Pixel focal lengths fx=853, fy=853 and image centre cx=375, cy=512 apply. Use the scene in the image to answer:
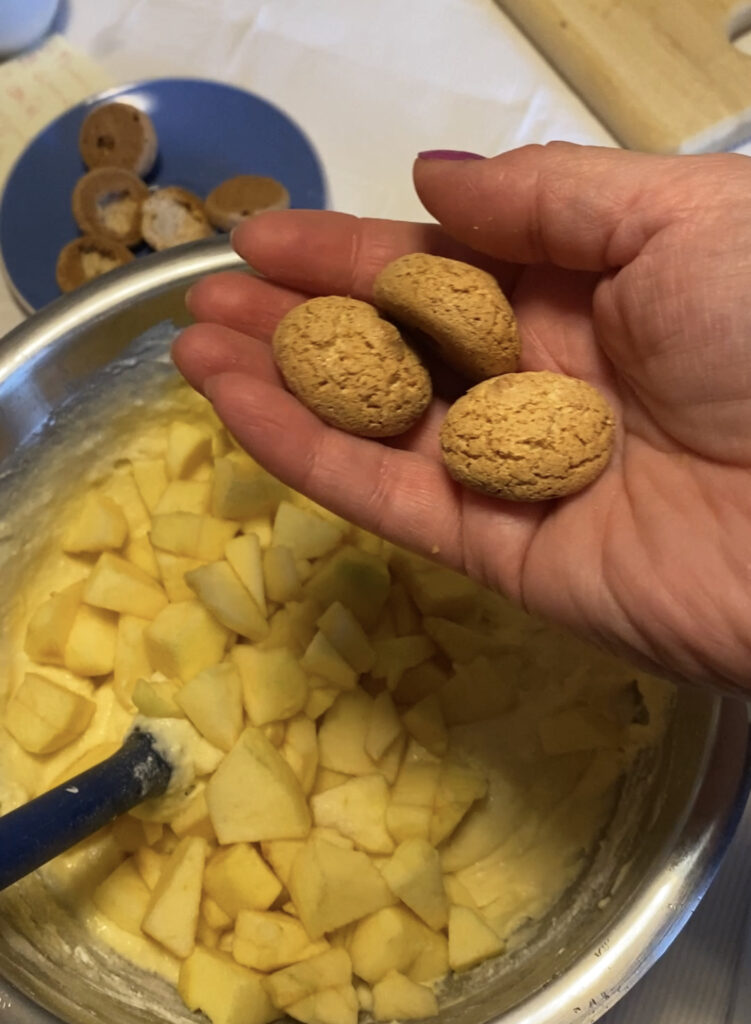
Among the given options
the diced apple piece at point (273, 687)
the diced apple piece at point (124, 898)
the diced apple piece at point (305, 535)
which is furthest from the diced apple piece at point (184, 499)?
the diced apple piece at point (124, 898)

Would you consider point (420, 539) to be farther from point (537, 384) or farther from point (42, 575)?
point (42, 575)

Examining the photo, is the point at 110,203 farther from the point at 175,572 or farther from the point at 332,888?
the point at 332,888

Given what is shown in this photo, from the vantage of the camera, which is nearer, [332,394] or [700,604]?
[700,604]

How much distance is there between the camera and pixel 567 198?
884 millimetres

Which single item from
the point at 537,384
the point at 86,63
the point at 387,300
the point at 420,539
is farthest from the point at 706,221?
the point at 86,63

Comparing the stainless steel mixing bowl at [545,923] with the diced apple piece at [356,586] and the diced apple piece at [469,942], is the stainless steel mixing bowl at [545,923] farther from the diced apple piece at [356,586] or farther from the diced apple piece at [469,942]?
the diced apple piece at [356,586]

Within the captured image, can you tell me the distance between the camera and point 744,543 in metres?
0.81

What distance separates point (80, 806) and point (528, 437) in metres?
0.62

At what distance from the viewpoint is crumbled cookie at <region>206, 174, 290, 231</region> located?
142 centimetres

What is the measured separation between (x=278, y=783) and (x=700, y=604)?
0.52 meters

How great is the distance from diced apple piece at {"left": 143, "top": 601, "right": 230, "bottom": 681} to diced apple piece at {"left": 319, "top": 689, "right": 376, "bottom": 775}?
0.17m

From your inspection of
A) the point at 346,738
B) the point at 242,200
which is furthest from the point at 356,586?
the point at 242,200

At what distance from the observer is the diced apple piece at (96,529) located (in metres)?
1.21

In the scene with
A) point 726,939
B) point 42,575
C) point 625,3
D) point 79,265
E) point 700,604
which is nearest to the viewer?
point 700,604
